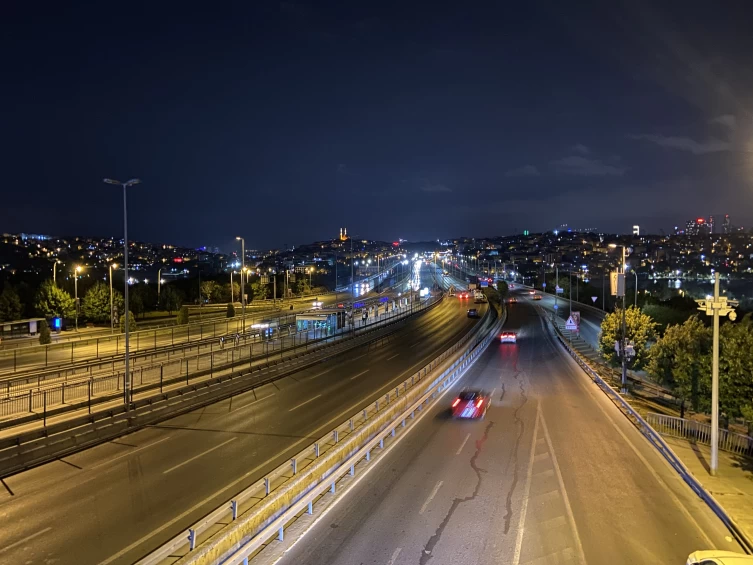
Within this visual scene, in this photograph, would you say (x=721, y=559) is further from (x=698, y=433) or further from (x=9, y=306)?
(x=9, y=306)

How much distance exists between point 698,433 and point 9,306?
5972 centimetres

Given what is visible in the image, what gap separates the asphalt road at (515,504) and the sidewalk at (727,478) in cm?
76

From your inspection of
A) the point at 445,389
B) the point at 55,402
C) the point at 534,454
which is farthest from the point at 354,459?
the point at 55,402

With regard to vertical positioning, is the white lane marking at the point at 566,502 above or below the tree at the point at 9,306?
below

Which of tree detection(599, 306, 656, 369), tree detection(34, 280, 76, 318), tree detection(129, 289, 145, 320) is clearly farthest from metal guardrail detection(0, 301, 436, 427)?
tree detection(129, 289, 145, 320)

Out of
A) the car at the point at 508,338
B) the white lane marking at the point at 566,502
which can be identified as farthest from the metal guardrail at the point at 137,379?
the car at the point at 508,338

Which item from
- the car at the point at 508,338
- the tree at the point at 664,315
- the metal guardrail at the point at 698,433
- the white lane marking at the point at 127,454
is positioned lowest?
the car at the point at 508,338

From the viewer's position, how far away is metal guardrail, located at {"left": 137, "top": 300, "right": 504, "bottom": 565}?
28.5 feet

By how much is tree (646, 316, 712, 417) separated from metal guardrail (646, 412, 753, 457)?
1949 millimetres

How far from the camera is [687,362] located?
21422 millimetres

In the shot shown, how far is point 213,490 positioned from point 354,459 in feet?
12.3

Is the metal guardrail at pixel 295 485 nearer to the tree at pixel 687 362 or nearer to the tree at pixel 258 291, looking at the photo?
the tree at pixel 687 362

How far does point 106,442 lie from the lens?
57.4 ft

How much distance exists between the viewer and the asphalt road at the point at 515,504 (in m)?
9.79
